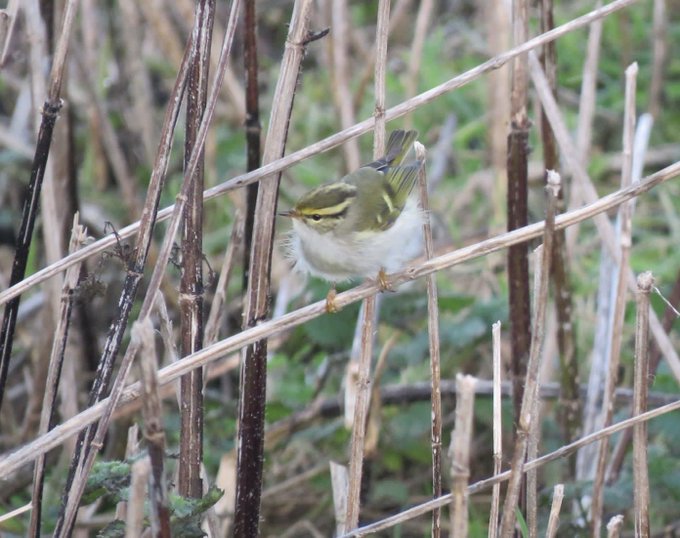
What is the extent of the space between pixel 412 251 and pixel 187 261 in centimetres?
93

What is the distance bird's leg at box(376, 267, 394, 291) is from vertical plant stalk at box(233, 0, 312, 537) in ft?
0.92

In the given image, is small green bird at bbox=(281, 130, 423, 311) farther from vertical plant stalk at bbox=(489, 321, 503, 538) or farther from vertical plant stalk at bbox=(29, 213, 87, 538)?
vertical plant stalk at bbox=(29, 213, 87, 538)

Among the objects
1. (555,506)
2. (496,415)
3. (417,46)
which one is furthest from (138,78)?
(555,506)

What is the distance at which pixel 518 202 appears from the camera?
2.90m

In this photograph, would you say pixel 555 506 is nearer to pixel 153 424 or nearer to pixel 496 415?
pixel 496 415

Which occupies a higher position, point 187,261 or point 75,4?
point 75,4

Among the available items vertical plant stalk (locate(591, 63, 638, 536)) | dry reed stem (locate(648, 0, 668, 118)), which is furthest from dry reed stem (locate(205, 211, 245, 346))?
dry reed stem (locate(648, 0, 668, 118))

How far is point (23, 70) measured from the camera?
590 cm

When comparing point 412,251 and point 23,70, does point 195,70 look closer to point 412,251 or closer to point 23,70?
point 412,251

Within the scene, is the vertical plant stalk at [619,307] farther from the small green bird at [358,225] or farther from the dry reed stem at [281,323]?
the small green bird at [358,225]

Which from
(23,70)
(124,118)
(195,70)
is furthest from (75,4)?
(23,70)

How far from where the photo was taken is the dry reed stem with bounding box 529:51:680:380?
9.29ft

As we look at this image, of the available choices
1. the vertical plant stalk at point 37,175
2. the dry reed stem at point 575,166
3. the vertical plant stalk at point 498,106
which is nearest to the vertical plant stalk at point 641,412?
the dry reed stem at point 575,166

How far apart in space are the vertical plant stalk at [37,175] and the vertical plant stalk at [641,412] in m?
1.41
